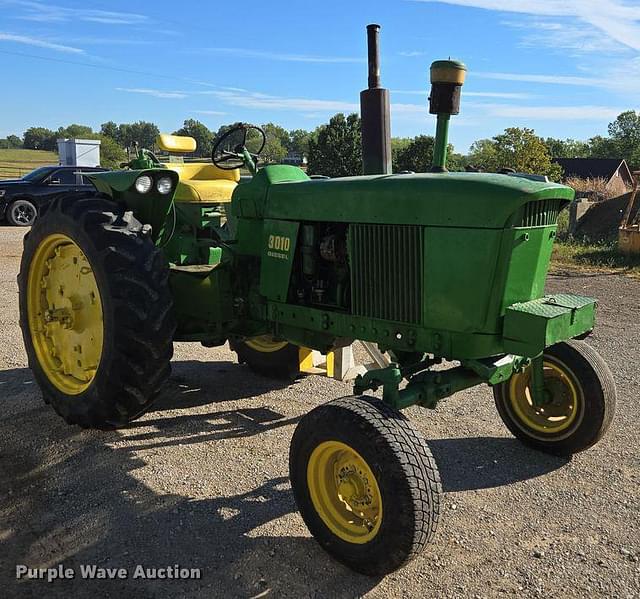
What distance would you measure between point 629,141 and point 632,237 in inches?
2863

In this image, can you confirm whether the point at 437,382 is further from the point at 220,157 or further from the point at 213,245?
the point at 220,157

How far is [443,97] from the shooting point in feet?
11.2

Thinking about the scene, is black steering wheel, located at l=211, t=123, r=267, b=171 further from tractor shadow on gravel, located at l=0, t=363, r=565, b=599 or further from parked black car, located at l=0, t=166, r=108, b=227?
parked black car, located at l=0, t=166, r=108, b=227

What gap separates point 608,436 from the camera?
4.05m

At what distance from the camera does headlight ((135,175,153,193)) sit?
12.3ft

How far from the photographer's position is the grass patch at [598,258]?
39.5ft

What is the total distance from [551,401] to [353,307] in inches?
56.0

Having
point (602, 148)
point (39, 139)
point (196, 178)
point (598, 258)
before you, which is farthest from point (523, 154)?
point (39, 139)

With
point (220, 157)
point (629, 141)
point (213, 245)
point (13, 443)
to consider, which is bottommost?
point (13, 443)

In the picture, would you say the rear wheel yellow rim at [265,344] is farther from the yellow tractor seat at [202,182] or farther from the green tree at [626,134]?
the green tree at [626,134]


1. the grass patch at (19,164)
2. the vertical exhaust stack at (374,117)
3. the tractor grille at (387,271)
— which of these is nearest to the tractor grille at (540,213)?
the tractor grille at (387,271)

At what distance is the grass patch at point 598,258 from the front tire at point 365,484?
10.2 metres

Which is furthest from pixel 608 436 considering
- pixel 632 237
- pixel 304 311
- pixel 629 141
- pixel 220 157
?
pixel 629 141

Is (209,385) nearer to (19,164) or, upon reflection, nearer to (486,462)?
(486,462)
